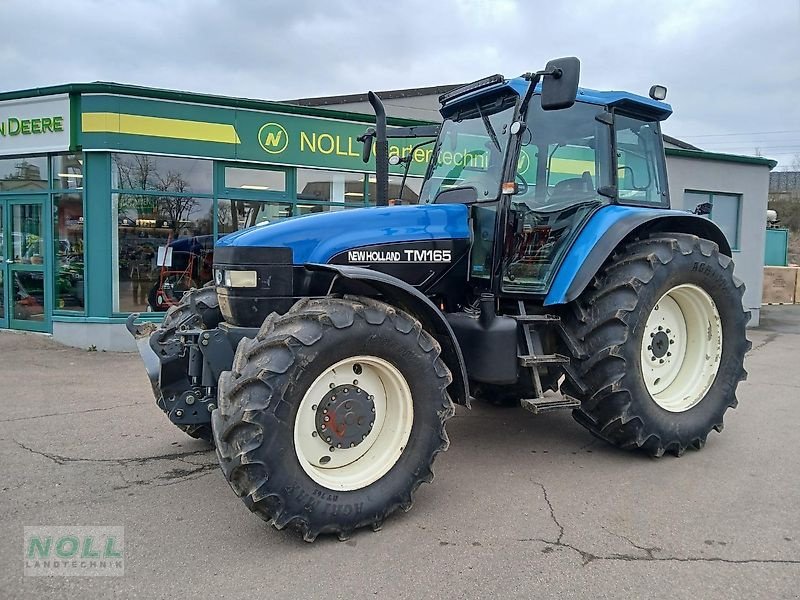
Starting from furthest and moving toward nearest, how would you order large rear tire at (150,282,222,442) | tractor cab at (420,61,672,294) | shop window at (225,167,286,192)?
shop window at (225,167,286,192)
tractor cab at (420,61,672,294)
large rear tire at (150,282,222,442)

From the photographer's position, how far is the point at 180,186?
33.2 ft

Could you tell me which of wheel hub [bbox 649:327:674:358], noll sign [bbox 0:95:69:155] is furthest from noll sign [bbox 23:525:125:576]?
noll sign [bbox 0:95:69:155]

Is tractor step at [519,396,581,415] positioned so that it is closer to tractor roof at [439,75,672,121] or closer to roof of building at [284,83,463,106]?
tractor roof at [439,75,672,121]

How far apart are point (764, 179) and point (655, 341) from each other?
1188 centimetres

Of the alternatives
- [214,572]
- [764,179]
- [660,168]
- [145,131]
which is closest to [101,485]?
[214,572]

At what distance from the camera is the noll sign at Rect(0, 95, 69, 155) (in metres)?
9.70

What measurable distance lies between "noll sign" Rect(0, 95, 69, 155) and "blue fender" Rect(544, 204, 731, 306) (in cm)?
809

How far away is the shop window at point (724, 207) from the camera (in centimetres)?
1409

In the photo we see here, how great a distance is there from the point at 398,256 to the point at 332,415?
124cm

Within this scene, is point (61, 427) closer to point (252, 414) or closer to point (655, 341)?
point (252, 414)

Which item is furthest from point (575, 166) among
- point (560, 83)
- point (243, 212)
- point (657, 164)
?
point (243, 212)

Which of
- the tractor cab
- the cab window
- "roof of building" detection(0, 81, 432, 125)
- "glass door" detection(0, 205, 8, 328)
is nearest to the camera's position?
the tractor cab

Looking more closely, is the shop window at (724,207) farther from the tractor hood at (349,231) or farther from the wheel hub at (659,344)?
the tractor hood at (349,231)

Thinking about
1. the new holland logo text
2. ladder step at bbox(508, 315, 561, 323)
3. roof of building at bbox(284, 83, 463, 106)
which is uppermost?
roof of building at bbox(284, 83, 463, 106)
